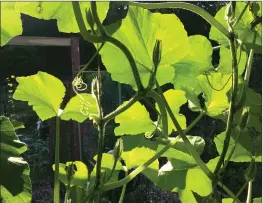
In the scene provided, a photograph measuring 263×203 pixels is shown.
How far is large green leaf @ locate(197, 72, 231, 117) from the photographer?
1.34 feet

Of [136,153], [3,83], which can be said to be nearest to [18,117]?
[3,83]

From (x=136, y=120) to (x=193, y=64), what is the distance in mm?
71

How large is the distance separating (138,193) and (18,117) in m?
1.43

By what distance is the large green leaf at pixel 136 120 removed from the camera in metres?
0.41

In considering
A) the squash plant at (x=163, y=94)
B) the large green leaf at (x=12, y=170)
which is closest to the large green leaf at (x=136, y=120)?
the squash plant at (x=163, y=94)

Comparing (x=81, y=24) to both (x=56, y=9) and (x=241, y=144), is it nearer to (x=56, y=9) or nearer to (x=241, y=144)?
(x=56, y=9)

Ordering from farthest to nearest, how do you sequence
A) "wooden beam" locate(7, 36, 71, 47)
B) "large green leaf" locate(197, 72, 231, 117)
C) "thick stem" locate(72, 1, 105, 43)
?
"wooden beam" locate(7, 36, 71, 47) < "large green leaf" locate(197, 72, 231, 117) < "thick stem" locate(72, 1, 105, 43)

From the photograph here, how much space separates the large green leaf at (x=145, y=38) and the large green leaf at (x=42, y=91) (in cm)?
6

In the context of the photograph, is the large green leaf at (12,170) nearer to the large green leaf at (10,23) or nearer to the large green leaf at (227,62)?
the large green leaf at (10,23)

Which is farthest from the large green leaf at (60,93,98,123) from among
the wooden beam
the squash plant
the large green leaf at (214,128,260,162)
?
the wooden beam

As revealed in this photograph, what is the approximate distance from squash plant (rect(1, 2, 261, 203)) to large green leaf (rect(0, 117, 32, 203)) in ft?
0.04

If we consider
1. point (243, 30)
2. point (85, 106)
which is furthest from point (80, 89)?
point (243, 30)

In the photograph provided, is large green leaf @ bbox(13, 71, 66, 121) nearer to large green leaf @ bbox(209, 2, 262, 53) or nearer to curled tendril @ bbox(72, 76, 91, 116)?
curled tendril @ bbox(72, 76, 91, 116)

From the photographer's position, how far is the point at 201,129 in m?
→ 4.29
